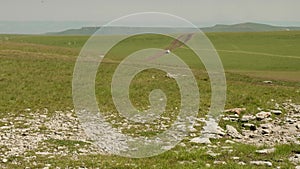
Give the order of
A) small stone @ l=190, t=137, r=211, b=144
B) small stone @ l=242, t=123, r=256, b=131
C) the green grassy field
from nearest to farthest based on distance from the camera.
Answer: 1. the green grassy field
2. small stone @ l=190, t=137, r=211, b=144
3. small stone @ l=242, t=123, r=256, b=131

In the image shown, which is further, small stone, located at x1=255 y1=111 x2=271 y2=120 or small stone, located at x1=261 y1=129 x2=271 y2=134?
small stone, located at x1=255 y1=111 x2=271 y2=120

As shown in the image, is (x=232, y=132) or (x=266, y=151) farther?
(x=232, y=132)

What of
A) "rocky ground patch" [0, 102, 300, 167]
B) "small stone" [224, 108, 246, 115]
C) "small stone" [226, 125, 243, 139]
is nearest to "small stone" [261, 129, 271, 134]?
"rocky ground patch" [0, 102, 300, 167]

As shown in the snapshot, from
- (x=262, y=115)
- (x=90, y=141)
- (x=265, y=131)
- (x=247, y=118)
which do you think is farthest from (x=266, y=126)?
(x=90, y=141)

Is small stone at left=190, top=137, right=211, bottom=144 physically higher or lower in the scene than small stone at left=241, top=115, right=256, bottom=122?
lower

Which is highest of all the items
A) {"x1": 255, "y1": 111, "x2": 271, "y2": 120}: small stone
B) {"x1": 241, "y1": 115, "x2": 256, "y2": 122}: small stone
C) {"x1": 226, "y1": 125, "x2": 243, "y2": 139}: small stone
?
{"x1": 255, "y1": 111, "x2": 271, "y2": 120}: small stone

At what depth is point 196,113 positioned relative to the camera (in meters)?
23.4

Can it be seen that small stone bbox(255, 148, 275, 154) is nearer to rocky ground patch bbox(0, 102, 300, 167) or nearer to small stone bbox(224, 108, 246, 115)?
rocky ground patch bbox(0, 102, 300, 167)

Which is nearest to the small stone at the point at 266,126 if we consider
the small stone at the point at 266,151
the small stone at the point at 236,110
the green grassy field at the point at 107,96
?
the small stone at the point at 236,110

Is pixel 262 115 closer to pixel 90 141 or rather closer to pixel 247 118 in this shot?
pixel 247 118

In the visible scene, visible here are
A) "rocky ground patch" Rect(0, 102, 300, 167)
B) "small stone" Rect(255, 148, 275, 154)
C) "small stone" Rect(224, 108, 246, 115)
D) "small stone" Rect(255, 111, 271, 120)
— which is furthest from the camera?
"small stone" Rect(224, 108, 246, 115)

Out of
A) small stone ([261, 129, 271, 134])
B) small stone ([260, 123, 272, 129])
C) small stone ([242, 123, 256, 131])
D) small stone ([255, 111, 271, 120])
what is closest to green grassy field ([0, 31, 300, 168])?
small stone ([255, 111, 271, 120])

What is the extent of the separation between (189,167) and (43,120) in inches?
406

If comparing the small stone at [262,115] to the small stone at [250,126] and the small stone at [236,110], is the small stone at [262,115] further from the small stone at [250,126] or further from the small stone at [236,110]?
the small stone at [250,126]
